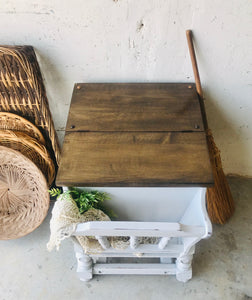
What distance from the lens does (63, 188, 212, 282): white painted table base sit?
0.83 metres

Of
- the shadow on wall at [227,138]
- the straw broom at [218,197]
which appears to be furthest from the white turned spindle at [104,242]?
the shadow on wall at [227,138]

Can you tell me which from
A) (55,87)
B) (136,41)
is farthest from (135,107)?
(55,87)

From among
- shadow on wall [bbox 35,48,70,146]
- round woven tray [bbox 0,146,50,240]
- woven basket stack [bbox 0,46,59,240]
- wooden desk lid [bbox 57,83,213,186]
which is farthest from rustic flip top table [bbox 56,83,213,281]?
round woven tray [bbox 0,146,50,240]

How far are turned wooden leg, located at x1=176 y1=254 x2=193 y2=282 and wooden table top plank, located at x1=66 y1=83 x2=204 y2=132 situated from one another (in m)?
0.60

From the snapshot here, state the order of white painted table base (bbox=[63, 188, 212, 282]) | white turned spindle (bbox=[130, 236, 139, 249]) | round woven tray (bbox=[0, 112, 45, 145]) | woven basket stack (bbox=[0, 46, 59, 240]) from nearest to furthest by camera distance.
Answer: white painted table base (bbox=[63, 188, 212, 282])
white turned spindle (bbox=[130, 236, 139, 249])
woven basket stack (bbox=[0, 46, 59, 240])
round woven tray (bbox=[0, 112, 45, 145])

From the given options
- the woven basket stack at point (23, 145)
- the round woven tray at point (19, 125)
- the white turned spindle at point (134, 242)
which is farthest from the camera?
the round woven tray at point (19, 125)

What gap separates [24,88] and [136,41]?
1.76 feet

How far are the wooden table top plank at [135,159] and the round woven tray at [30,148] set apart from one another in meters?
0.34

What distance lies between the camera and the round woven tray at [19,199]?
52.2 inches

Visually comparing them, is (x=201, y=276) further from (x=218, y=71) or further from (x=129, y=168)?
(x=218, y=71)

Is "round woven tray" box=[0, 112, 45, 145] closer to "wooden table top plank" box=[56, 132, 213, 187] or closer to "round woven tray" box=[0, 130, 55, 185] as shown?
"round woven tray" box=[0, 130, 55, 185]

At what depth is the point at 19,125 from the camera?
50.1 inches

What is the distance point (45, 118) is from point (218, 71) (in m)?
0.84

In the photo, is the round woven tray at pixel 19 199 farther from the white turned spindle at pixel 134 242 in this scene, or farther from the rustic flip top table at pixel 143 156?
the white turned spindle at pixel 134 242
